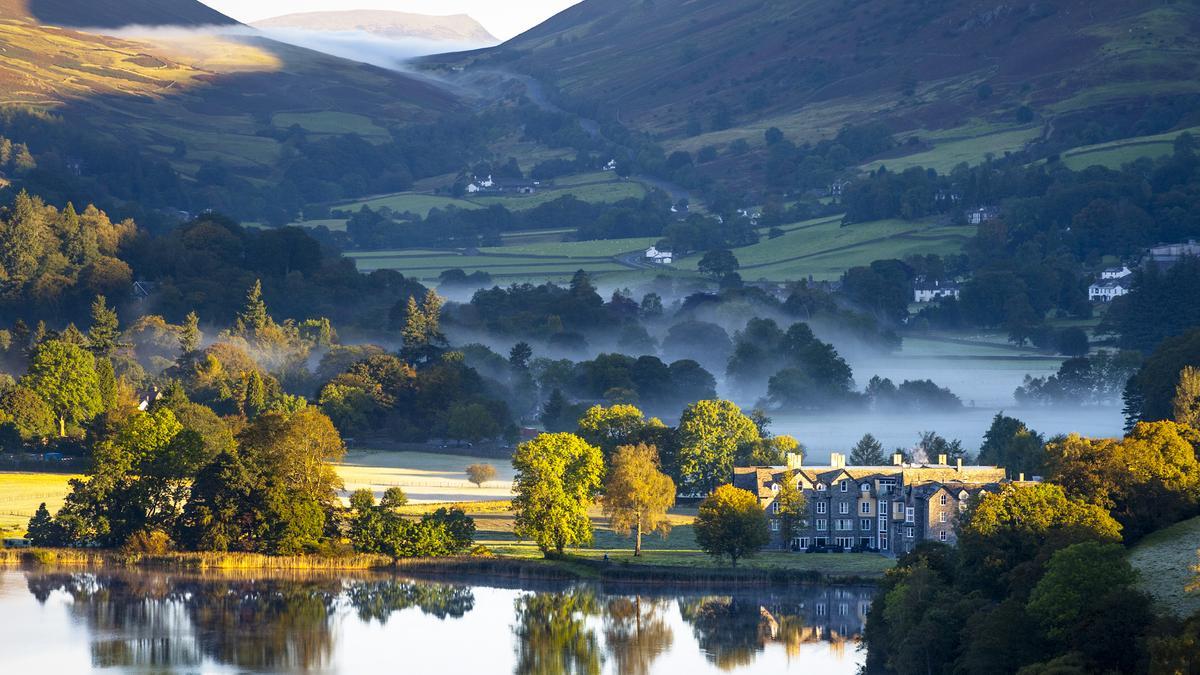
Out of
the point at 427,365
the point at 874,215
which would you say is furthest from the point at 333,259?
the point at 874,215

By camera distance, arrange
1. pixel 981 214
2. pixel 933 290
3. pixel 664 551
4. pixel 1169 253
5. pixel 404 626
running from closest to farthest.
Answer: pixel 404 626, pixel 664 551, pixel 933 290, pixel 1169 253, pixel 981 214

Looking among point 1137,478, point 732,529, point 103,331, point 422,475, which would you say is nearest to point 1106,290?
point 103,331

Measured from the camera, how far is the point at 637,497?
70500mm

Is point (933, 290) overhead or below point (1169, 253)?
below

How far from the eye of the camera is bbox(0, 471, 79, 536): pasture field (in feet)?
→ 243

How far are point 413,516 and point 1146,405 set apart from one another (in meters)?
29.5

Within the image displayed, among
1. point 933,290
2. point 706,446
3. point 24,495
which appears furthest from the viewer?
point 933,290

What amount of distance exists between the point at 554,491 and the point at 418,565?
4.88 metres

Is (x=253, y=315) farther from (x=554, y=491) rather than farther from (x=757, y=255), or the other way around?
(x=554, y=491)

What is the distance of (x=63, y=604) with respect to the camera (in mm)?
61469

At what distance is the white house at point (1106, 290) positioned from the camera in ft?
499

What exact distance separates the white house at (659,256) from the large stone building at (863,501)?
104m

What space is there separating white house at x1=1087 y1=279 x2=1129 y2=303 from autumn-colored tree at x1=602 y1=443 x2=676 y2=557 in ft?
279

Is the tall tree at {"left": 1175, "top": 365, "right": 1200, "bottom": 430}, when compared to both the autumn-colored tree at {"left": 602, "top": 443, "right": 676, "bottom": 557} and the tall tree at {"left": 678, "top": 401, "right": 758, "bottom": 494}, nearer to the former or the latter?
the tall tree at {"left": 678, "top": 401, "right": 758, "bottom": 494}
